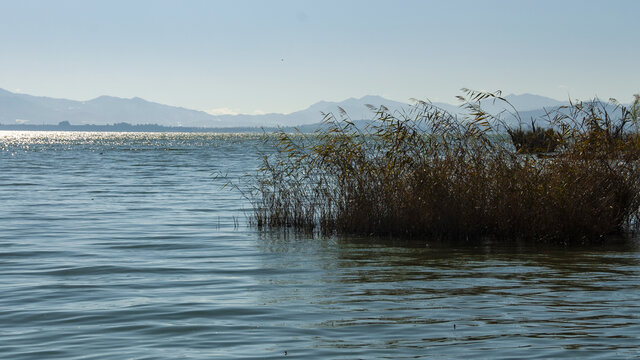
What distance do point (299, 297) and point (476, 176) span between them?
6.03 m

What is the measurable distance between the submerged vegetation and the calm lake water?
0.59 metres

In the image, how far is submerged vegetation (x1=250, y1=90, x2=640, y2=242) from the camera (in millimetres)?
13945

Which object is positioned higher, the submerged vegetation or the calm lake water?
the submerged vegetation

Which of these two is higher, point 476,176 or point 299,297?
point 476,176

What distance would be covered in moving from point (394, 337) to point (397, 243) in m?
7.32

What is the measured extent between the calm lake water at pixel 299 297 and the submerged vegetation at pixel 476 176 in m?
0.59

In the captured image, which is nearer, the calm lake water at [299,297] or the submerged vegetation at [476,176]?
the calm lake water at [299,297]

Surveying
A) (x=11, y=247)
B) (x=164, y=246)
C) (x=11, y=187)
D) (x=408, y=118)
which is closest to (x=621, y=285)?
(x=408, y=118)

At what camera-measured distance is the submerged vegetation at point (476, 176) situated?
13.9m

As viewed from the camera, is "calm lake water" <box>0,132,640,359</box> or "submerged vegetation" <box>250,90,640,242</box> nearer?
"calm lake water" <box>0,132,640,359</box>

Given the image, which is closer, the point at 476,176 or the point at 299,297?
the point at 299,297

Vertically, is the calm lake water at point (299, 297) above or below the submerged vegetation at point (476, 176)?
below

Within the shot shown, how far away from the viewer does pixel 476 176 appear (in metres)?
14.2

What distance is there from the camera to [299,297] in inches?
371
